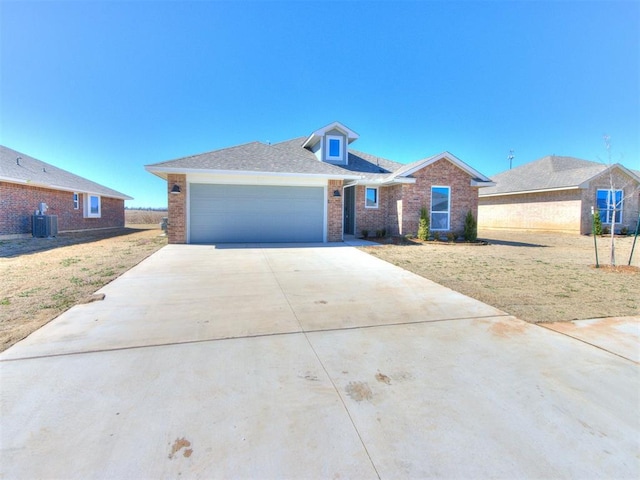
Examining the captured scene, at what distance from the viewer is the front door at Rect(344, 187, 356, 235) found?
1611 centimetres

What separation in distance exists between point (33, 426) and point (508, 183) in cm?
2899

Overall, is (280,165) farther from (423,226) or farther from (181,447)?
(181,447)

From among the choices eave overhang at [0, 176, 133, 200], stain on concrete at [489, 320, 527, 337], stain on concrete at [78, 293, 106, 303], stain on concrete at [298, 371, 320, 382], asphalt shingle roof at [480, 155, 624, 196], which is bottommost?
stain on concrete at [298, 371, 320, 382]

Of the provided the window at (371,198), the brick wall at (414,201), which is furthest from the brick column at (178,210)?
the window at (371,198)

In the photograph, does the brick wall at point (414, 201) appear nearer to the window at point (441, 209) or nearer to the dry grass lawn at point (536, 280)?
the window at point (441, 209)

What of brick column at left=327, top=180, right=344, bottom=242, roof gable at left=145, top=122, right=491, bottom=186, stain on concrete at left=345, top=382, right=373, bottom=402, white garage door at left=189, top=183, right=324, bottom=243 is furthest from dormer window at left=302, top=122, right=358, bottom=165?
stain on concrete at left=345, top=382, right=373, bottom=402

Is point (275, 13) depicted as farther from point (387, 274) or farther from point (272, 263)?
point (387, 274)

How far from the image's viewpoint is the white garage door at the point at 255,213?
40.0 ft

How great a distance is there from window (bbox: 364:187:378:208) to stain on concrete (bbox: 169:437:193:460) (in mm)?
14669

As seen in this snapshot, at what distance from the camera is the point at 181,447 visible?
190cm

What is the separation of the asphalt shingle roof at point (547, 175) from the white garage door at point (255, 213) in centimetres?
1419

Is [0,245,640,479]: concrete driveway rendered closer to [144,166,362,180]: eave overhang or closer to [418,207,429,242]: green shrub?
[144,166,362,180]: eave overhang

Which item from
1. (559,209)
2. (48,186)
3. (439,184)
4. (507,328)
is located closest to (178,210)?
(48,186)

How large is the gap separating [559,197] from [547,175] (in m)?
2.73
